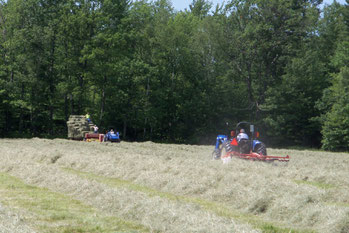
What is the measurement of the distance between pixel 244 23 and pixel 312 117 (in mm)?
11051

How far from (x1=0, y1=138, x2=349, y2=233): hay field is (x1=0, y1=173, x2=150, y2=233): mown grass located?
0.05 ft

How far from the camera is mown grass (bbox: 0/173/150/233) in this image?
21.3 feet

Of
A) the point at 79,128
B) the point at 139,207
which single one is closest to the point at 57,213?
the point at 139,207

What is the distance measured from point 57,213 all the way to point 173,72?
3636 cm

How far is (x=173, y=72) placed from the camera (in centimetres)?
4322

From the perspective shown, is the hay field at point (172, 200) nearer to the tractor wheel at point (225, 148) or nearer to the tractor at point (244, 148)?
the tractor at point (244, 148)

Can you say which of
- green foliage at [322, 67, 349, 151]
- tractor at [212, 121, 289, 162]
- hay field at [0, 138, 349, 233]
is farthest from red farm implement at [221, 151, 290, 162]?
green foliage at [322, 67, 349, 151]

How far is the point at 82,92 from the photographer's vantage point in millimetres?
38219

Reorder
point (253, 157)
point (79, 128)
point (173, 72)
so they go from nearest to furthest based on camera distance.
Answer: point (253, 157) → point (79, 128) → point (173, 72)

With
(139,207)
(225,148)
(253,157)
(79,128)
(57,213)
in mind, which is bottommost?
(57,213)

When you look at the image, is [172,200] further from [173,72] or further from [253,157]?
[173,72]

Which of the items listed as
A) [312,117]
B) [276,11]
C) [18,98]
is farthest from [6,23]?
[312,117]

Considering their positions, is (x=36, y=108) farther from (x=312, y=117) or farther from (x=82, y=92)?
(x=312, y=117)

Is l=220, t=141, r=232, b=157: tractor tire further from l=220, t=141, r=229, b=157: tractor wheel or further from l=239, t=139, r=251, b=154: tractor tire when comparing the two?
l=239, t=139, r=251, b=154: tractor tire
